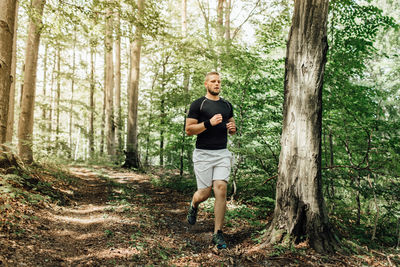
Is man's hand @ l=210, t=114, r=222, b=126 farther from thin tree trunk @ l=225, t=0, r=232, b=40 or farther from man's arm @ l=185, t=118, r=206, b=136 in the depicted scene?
thin tree trunk @ l=225, t=0, r=232, b=40

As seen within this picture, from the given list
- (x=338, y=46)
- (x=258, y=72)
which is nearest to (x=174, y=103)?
(x=258, y=72)

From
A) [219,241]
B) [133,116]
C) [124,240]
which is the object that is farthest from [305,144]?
[133,116]

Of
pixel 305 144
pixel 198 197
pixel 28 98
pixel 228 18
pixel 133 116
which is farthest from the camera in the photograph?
pixel 228 18

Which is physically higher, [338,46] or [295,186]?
[338,46]

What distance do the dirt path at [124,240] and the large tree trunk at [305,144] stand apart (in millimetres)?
397

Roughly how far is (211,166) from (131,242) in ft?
4.88

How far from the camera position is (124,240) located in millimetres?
3385

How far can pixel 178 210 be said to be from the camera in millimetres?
5762

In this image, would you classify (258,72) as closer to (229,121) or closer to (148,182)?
(229,121)

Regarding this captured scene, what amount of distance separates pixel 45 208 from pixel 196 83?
6436 millimetres

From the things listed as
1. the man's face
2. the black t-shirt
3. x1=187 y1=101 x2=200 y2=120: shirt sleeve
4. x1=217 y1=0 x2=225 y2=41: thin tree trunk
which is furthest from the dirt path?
x1=217 y1=0 x2=225 y2=41: thin tree trunk

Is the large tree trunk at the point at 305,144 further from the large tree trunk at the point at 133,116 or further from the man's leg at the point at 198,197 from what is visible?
the large tree trunk at the point at 133,116

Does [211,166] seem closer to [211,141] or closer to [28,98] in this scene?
[211,141]

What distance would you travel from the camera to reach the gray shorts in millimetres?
3697
